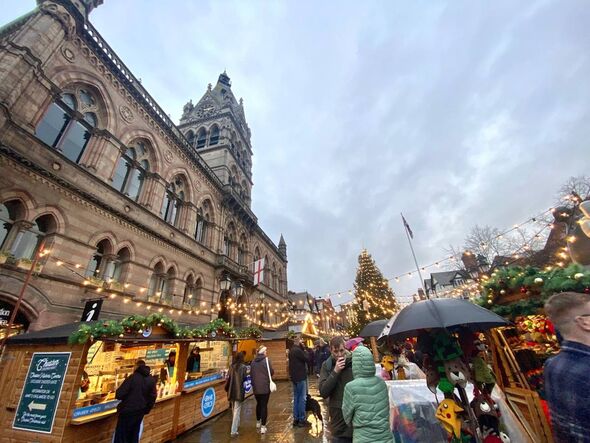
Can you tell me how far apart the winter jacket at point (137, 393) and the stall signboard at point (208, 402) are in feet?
10.4

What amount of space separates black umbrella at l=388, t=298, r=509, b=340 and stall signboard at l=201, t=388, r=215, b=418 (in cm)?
707

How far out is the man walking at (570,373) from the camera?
1732 millimetres

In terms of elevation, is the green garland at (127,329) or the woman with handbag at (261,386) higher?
the green garland at (127,329)

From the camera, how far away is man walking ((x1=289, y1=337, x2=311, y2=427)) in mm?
6848

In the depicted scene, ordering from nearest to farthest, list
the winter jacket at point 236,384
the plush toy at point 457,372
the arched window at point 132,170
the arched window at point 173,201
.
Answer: the plush toy at point 457,372, the winter jacket at point 236,384, the arched window at point 132,170, the arched window at point 173,201

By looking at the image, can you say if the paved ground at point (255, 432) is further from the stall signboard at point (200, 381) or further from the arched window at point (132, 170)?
the arched window at point (132, 170)

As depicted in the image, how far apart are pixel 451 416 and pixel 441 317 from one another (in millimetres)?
1308

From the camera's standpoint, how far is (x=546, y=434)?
159 inches

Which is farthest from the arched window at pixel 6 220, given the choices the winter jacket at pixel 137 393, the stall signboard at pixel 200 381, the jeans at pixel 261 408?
the jeans at pixel 261 408

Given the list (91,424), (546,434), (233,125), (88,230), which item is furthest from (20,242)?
(233,125)

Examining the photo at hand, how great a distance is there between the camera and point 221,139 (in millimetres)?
25422

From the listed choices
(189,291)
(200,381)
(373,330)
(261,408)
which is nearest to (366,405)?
(261,408)

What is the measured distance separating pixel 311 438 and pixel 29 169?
1135 centimetres

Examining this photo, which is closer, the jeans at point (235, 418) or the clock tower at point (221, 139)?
the jeans at point (235, 418)
